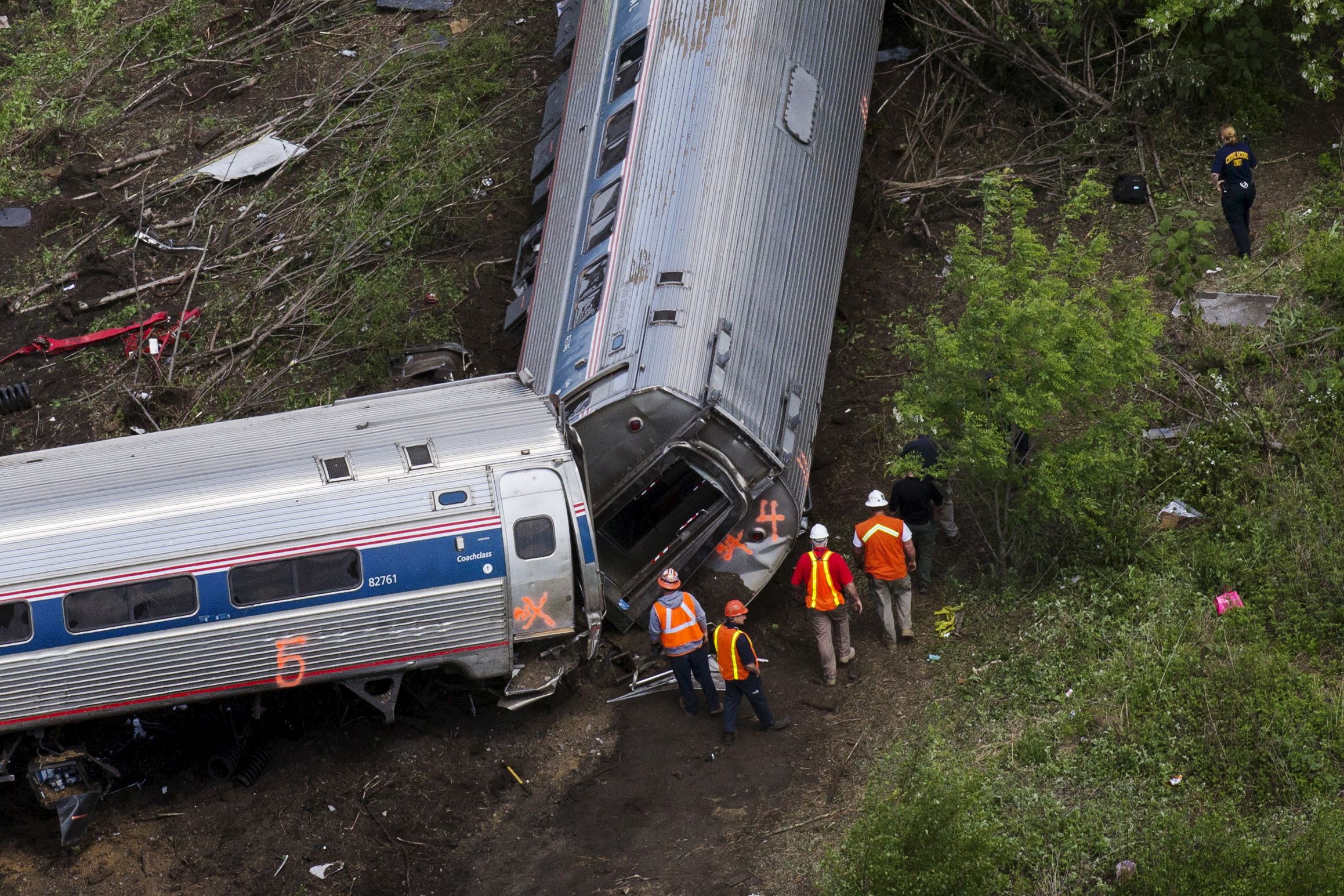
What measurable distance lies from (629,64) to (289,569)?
23.9ft

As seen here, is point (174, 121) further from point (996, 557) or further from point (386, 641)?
point (996, 557)

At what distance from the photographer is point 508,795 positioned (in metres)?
12.7

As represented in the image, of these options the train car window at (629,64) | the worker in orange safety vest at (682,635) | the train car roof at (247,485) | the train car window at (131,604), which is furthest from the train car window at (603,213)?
the train car window at (131,604)

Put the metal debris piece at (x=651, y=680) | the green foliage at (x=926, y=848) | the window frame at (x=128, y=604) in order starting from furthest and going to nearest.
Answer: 1. the metal debris piece at (x=651, y=680)
2. the window frame at (x=128, y=604)
3. the green foliage at (x=926, y=848)

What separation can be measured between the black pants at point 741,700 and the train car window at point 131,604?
4.54 meters

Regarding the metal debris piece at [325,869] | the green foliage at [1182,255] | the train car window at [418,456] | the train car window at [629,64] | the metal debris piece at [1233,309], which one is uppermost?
the train car window at [629,64]

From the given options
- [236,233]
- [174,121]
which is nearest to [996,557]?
[236,233]

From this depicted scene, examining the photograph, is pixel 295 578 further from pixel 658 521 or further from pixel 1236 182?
pixel 1236 182

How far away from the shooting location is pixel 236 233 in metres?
19.3

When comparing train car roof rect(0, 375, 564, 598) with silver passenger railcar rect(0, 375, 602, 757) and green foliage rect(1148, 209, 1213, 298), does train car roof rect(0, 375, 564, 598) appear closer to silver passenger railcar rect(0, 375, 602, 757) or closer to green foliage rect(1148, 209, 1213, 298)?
silver passenger railcar rect(0, 375, 602, 757)

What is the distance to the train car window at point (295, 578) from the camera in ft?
39.8

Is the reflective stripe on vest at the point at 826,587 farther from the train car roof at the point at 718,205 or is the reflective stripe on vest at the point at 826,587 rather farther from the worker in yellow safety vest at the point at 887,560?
the train car roof at the point at 718,205

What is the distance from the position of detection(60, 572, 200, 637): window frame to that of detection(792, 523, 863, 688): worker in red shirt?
518cm

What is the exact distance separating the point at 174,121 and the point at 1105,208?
43.1 ft
